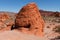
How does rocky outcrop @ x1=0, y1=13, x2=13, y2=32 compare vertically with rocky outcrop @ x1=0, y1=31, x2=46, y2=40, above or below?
above

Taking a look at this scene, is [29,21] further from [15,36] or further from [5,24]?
[5,24]

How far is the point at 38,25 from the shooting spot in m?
18.4

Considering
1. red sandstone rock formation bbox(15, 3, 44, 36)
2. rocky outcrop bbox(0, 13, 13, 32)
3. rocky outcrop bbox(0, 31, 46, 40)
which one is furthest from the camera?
rocky outcrop bbox(0, 13, 13, 32)

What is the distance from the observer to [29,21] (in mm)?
18281

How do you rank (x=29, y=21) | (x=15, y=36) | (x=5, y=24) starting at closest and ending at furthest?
(x=15, y=36)
(x=29, y=21)
(x=5, y=24)

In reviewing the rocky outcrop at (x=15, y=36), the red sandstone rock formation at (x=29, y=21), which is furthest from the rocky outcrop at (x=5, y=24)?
the rocky outcrop at (x=15, y=36)

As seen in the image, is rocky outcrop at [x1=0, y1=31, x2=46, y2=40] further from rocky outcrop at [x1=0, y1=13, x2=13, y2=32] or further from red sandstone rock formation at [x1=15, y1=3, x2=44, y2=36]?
rocky outcrop at [x1=0, y1=13, x2=13, y2=32]

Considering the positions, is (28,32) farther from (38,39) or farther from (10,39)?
(10,39)

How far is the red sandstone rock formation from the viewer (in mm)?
17867

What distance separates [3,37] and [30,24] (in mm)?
3816

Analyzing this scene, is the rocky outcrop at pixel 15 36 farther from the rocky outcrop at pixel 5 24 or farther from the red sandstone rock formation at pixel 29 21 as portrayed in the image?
the rocky outcrop at pixel 5 24

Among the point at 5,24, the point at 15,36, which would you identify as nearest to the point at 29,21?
the point at 15,36

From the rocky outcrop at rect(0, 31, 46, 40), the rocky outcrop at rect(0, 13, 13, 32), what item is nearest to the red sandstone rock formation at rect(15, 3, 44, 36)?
the rocky outcrop at rect(0, 31, 46, 40)

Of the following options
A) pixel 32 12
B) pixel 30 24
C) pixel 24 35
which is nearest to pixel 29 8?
pixel 32 12
